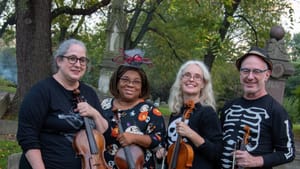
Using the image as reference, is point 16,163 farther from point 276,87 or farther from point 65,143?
point 276,87

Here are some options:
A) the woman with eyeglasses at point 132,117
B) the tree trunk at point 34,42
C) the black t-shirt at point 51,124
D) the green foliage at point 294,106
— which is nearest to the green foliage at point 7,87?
the tree trunk at point 34,42

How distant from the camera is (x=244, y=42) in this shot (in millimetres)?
22375

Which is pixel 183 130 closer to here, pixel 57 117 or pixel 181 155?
pixel 181 155

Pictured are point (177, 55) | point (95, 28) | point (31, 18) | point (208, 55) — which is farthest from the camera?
point (95, 28)

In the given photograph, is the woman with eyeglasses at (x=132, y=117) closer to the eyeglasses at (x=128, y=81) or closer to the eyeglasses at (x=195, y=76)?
the eyeglasses at (x=128, y=81)

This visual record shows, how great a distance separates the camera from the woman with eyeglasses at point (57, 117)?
10.3ft

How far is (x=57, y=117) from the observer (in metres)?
3.24

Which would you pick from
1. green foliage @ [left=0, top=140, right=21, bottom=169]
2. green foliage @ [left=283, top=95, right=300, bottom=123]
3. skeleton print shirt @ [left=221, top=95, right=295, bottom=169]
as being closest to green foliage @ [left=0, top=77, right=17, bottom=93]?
green foliage @ [left=283, top=95, right=300, bottom=123]

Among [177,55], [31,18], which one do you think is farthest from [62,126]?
[177,55]

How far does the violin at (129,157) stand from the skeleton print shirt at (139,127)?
97mm

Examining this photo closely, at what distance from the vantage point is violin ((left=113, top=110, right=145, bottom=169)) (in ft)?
11.5

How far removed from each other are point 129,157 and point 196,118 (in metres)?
0.60

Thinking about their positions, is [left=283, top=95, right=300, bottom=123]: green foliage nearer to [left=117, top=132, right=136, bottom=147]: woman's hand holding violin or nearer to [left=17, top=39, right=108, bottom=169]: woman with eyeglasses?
[left=117, top=132, right=136, bottom=147]: woman's hand holding violin

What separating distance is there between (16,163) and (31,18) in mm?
5518
